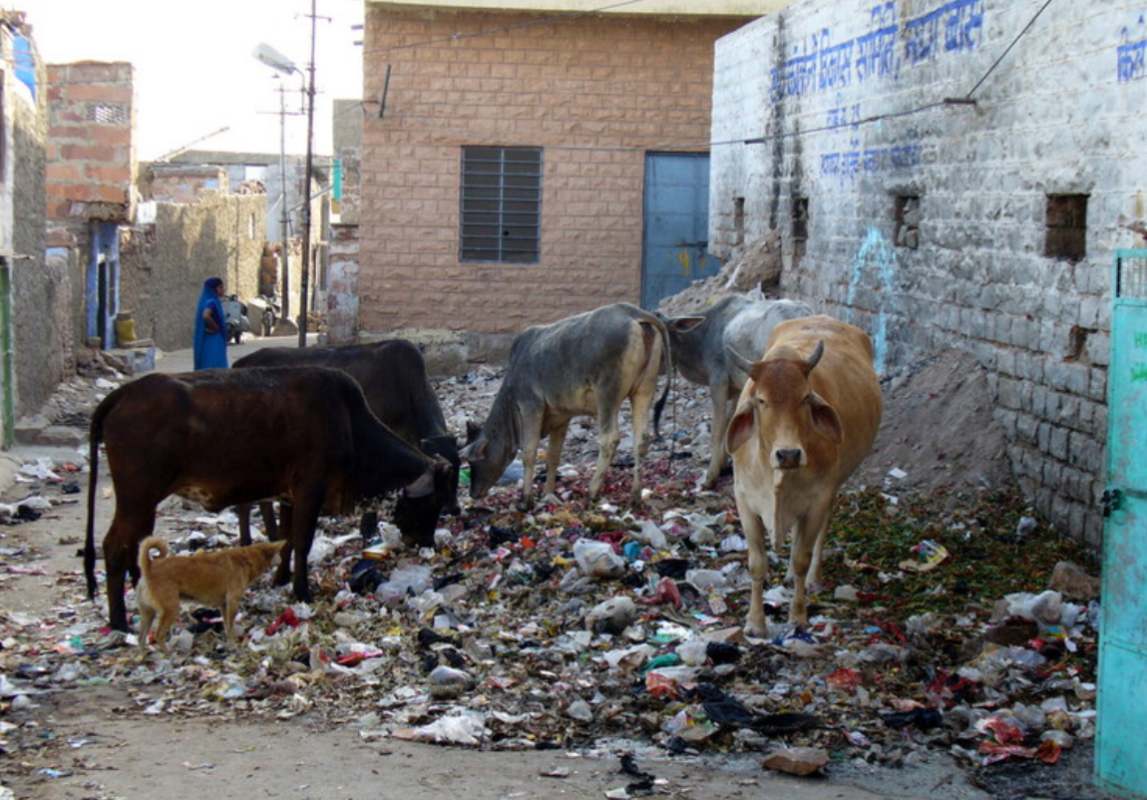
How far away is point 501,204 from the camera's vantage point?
66.5ft

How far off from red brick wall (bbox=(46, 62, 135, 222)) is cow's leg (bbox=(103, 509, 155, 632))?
40.1 ft

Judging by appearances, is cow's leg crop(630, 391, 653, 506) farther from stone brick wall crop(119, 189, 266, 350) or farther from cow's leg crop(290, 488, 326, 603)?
stone brick wall crop(119, 189, 266, 350)

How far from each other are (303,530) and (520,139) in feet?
40.3

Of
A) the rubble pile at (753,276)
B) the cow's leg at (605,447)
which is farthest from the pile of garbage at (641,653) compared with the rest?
the rubble pile at (753,276)

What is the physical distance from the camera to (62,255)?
61.0 ft

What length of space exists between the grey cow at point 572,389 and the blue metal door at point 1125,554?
17.9 feet

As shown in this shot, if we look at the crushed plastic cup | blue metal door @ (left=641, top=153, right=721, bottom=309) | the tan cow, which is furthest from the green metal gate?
blue metal door @ (left=641, top=153, right=721, bottom=309)

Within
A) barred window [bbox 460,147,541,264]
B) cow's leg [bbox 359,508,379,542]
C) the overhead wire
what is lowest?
cow's leg [bbox 359,508,379,542]

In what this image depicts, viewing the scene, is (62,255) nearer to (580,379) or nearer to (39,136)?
(39,136)

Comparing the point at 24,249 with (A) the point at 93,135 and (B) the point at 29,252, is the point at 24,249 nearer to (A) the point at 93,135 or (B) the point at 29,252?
(B) the point at 29,252

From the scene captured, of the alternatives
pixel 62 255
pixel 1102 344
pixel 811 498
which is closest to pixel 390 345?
pixel 811 498

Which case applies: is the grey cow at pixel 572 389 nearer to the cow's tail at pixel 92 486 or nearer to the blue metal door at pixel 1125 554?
the cow's tail at pixel 92 486

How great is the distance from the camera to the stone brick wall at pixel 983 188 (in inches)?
340

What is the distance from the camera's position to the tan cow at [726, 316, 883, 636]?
7469 millimetres
